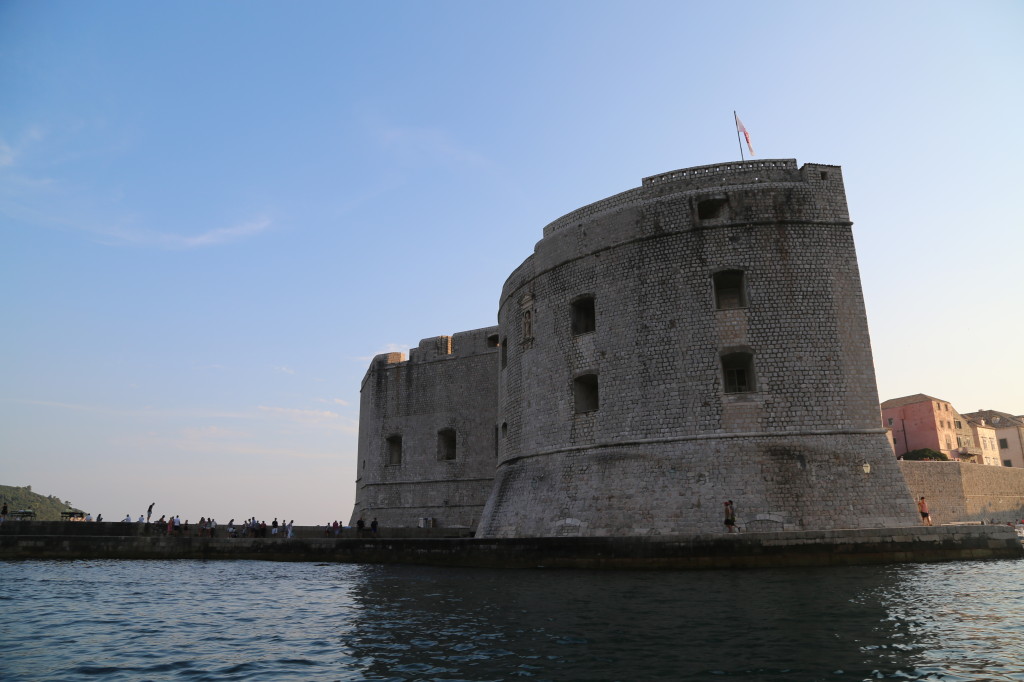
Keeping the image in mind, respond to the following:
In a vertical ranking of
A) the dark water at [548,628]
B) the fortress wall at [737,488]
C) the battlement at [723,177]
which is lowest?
the dark water at [548,628]

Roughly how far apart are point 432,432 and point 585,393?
1071 centimetres

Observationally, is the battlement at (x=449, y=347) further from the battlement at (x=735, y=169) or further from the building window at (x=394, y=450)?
the battlement at (x=735, y=169)

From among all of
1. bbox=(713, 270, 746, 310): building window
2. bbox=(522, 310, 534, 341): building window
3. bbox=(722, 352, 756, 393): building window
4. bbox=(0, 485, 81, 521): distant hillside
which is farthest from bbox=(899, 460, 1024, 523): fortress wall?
bbox=(0, 485, 81, 521): distant hillside

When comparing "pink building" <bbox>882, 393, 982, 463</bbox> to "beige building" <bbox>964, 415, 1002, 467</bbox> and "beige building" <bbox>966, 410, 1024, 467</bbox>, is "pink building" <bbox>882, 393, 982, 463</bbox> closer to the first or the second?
"beige building" <bbox>964, 415, 1002, 467</bbox>

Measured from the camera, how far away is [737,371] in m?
15.2

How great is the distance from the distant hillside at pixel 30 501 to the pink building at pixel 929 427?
234 feet

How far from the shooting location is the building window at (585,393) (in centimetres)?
1705

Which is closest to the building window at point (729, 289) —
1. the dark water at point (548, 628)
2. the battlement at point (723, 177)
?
the battlement at point (723, 177)

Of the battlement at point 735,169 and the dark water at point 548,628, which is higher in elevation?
the battlement at point 735,169

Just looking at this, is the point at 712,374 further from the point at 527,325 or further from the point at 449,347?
the point at 449,347

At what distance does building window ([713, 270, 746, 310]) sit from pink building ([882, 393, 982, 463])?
1366 inches

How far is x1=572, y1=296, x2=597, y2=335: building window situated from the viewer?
1756 centimetres

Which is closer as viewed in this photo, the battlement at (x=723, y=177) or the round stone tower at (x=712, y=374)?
the round stone tower at (x=712, y=374)

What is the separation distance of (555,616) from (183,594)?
6.93m
